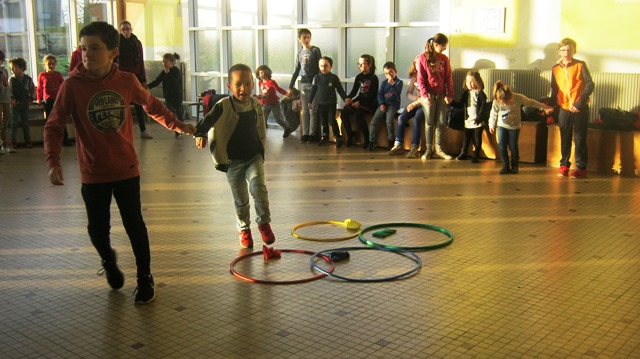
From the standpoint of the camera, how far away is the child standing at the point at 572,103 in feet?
27.1

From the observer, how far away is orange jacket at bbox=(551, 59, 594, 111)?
27.0 feet

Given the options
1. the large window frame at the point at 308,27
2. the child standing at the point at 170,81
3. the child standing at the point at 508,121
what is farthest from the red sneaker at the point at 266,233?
the child standing at the point at 170,81

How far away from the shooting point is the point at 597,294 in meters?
4.41

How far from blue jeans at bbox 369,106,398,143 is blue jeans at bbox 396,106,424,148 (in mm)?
185

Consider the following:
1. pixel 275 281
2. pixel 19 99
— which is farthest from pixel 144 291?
pixel 19 99

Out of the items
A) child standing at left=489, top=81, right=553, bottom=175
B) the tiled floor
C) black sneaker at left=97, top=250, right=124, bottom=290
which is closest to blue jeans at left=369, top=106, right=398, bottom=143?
child standing at left=489, top=81, right=553, bottom=175

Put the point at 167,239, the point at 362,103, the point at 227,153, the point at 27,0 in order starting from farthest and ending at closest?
A: the point at 27,0
the point at 362,103
the point at 167,239
the point at 227,153

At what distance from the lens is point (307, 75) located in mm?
11586

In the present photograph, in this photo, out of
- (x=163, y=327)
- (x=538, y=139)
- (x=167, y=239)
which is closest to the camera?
(x=163, y=327)

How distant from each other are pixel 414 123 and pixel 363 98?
1180 mm

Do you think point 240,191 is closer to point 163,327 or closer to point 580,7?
point 163,327

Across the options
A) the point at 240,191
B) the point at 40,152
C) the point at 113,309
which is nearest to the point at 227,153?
the point at 240,191

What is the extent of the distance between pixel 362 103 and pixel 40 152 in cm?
484

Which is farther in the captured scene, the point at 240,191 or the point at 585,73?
the point at 585,73
